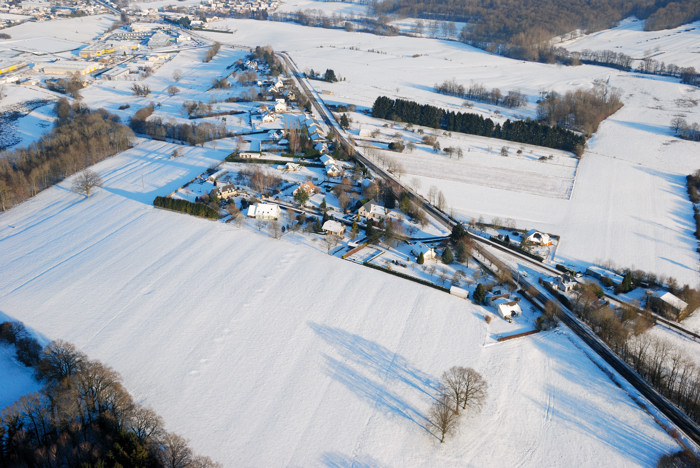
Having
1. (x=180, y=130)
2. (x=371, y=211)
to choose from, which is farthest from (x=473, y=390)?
(x=180, y=130)

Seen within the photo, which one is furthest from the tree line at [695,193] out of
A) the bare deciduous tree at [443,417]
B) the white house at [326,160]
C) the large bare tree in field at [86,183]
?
the large bare tree in field at [86,183]

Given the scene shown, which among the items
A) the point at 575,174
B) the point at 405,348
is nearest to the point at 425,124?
the point at 575,174

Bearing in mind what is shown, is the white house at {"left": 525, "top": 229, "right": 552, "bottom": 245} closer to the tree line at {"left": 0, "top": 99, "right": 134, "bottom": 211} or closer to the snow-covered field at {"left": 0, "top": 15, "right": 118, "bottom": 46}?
the tree line at {"left": 0, "top": 99, "right": 134, "bottom": 211}

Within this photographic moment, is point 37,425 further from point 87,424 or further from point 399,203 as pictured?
point 399,203

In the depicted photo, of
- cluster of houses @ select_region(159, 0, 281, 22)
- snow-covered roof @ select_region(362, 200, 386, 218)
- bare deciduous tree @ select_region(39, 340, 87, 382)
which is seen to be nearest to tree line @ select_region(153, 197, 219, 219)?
snow-covered roof @ select_region(362, 200, 386, 218)

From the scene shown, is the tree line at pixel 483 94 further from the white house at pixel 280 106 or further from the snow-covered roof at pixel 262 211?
the snow-covered roof at pixel 262 211

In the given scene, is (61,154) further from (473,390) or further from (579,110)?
(579,110)
